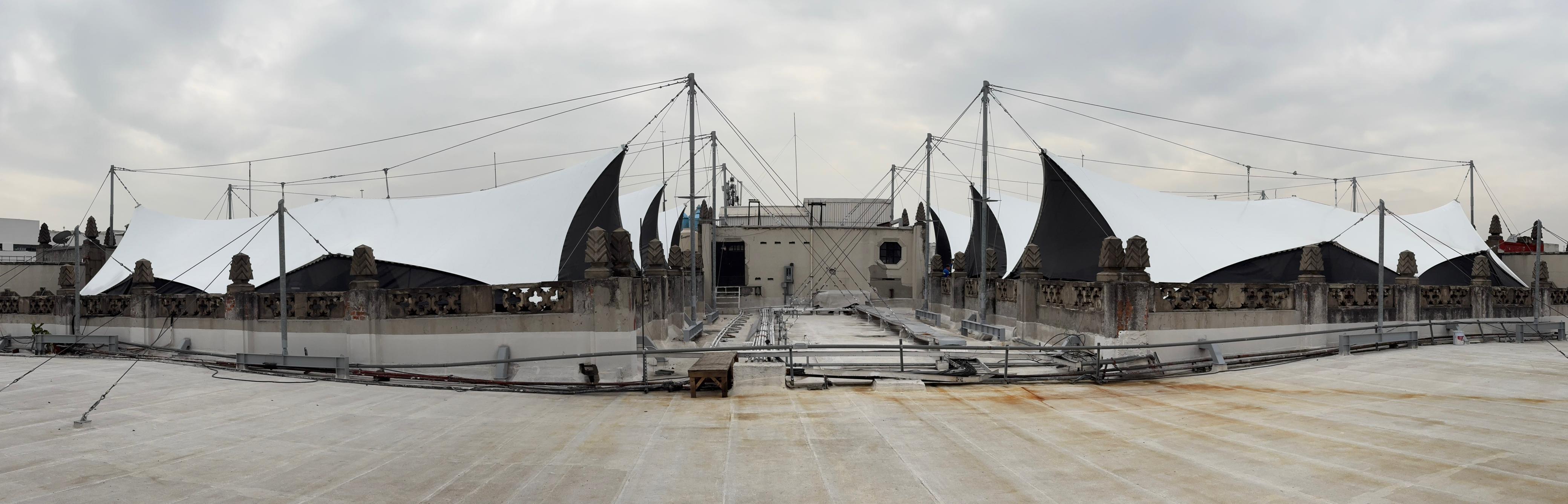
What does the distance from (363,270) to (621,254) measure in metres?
5.65

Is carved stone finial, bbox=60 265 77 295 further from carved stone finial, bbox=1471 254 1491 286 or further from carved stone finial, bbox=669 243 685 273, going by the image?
carved stone finial, bbox=1471 254 1491 286

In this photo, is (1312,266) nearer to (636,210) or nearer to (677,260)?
(677,260)

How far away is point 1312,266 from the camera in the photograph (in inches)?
805

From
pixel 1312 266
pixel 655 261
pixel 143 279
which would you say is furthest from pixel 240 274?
pixel 1312 266

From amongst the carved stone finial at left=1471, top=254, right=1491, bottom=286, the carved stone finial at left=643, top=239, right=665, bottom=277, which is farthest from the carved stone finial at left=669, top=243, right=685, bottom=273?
the carved stone finial at left=1471, top=254, right=1491, bottom=286

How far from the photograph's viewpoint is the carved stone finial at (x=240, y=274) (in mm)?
19812

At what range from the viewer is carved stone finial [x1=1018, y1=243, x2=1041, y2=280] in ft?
78.8

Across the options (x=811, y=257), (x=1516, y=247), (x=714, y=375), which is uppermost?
(x=811, y=257)

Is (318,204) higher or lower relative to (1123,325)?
higher

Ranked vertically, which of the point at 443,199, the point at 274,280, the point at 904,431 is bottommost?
the point at 904,431

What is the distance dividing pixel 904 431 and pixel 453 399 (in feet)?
22.0

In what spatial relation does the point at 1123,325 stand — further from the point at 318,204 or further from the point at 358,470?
the point at 318,204

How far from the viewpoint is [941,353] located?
53.6 feet

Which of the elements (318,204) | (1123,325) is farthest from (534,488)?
(318,204)
